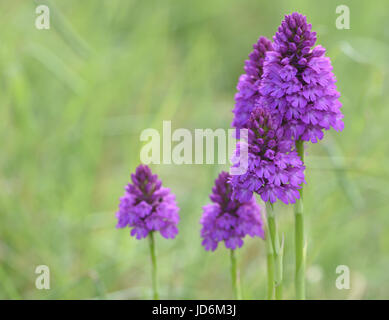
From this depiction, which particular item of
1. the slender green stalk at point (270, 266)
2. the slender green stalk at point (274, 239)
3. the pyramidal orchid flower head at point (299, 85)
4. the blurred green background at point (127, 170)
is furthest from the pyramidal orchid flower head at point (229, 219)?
the blurred green background at point (127, 170)

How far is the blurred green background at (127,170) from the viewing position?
3.09m

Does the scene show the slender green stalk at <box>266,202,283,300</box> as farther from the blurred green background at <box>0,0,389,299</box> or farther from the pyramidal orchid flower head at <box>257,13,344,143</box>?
the blurred green background at <box>0,0,389,299</box>

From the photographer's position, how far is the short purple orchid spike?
181cm

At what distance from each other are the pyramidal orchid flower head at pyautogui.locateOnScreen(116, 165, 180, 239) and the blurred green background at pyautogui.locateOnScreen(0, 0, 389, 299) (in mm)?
422

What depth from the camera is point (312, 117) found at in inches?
61.8

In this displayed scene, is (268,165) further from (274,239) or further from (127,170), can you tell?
(127,170)

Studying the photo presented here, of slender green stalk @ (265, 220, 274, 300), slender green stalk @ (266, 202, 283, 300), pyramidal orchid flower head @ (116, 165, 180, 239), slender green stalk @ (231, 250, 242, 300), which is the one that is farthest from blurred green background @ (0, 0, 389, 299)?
slender green stalk @ (266, 202, 283, 300)

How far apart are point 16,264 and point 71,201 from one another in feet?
1.72

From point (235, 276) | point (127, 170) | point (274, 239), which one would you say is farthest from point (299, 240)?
point (127, 170)

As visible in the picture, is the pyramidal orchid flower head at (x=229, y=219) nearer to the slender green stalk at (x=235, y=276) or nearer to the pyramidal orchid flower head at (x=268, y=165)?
the slender green stalk at (x=235, y=276)

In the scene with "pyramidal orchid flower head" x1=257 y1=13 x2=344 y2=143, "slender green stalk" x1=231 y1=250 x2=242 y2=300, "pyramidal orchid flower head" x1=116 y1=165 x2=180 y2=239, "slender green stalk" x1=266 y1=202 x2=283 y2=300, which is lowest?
"slender green stalk" x1=231 y1=250 x2=242 y2=300
